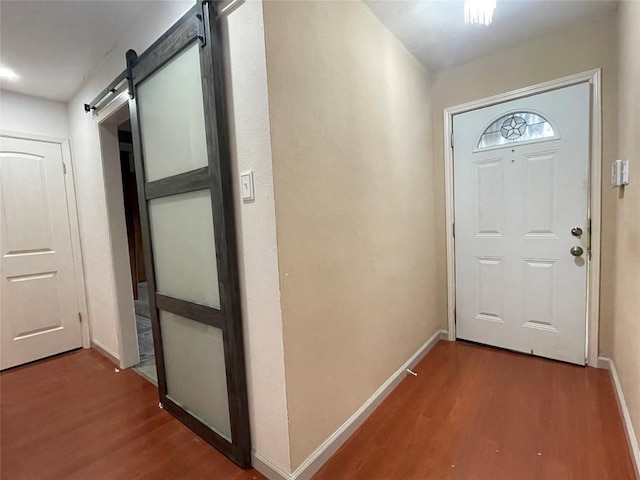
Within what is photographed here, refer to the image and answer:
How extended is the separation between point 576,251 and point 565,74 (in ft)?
4.11

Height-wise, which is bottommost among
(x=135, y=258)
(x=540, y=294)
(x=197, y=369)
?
(x=197, y=369)

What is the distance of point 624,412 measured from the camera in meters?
1.62

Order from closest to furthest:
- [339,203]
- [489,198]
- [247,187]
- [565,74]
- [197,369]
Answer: [247,187] < [339,203] < [197,369] < [565,74] < [489,198]

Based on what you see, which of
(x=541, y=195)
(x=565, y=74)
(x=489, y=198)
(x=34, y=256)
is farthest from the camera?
(x=34, y=256)

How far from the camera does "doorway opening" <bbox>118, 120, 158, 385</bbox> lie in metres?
2.72

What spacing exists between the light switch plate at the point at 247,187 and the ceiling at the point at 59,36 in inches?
48.3

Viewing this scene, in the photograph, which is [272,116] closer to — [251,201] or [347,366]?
[251,201]

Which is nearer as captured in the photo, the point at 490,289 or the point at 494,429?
the point at 494,429

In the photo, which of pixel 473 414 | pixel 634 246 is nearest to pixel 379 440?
pixel 473 414

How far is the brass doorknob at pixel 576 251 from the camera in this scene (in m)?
2.15

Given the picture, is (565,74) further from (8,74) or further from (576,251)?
(8,74)

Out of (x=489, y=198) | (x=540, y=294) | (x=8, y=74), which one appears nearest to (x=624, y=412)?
(x=540, y=294)

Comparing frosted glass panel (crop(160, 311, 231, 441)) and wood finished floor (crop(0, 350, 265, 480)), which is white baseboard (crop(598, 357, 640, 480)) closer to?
wood finished floor (crop(0, 350, 265, 480))

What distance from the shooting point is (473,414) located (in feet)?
5.75
